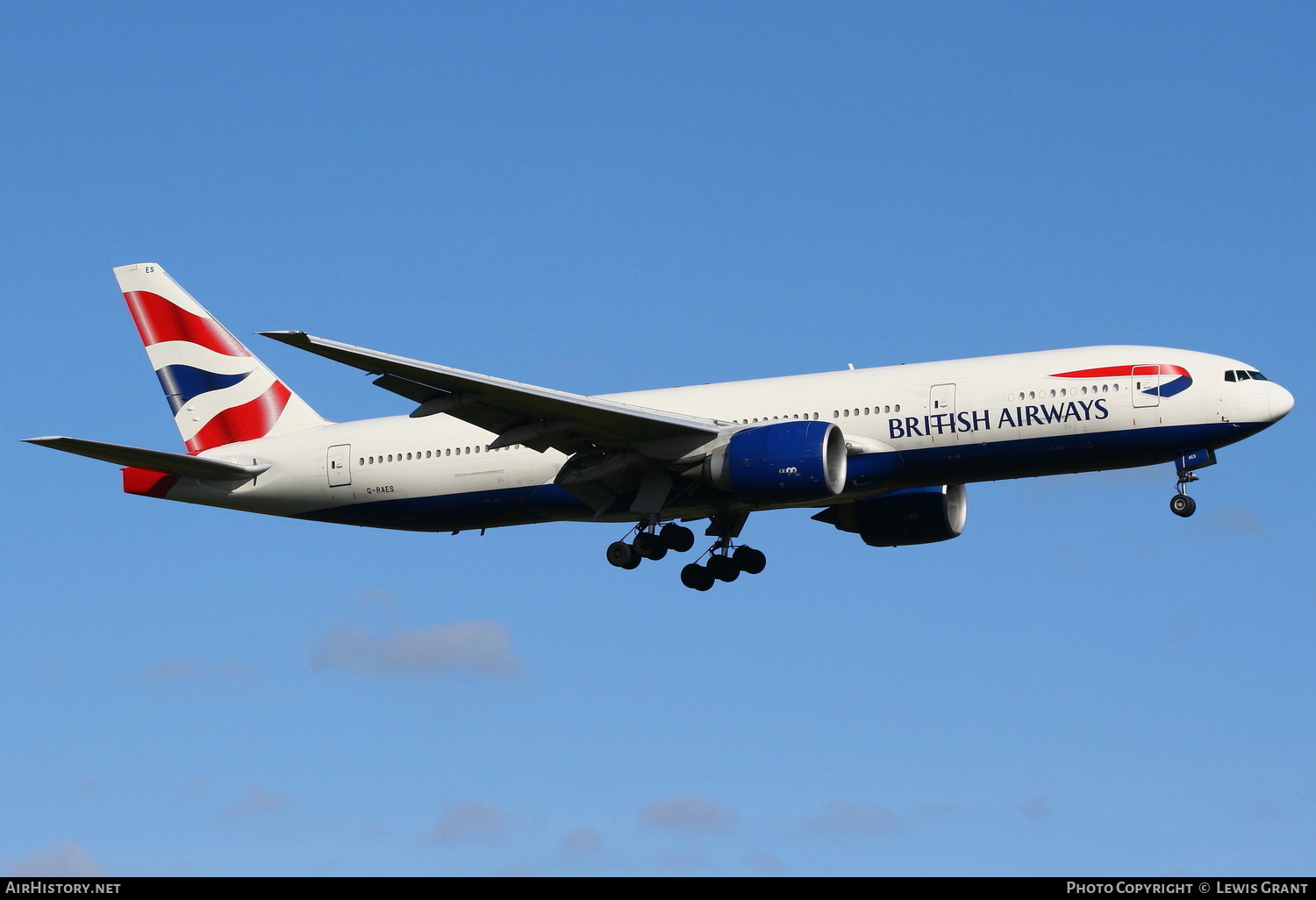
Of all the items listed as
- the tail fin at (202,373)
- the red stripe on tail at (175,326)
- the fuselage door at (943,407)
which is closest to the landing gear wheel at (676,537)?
the fuselage door at (943,407)

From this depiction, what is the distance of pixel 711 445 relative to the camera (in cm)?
3369

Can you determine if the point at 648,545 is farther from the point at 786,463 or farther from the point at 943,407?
the point at 943,407

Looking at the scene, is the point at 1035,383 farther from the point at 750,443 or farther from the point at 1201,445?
the point at 750,443

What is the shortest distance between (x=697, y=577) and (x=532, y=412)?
6.80 meters

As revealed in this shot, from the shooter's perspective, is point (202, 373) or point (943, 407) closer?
point (943, 407)

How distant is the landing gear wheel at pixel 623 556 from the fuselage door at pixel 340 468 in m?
6.45

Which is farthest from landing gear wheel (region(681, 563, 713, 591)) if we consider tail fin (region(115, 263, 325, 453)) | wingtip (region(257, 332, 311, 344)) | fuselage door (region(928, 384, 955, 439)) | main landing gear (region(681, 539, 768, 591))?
wingtip (region(257, 332, 311, 344))

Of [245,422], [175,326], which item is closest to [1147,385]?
[245,422]

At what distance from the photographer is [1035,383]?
107ft

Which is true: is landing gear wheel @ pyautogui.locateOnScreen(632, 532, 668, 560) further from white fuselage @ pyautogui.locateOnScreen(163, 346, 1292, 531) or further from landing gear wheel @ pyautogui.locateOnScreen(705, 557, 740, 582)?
landing gear wheel @ pyautogui.locateOnScreen(705, 557, 740, 582)

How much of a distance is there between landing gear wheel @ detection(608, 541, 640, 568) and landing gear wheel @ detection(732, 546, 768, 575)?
3.09 metres

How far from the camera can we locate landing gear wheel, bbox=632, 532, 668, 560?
35844 mm

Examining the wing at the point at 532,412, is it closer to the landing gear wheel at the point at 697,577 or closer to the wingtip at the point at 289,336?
the wingtip at the point at 289,336
